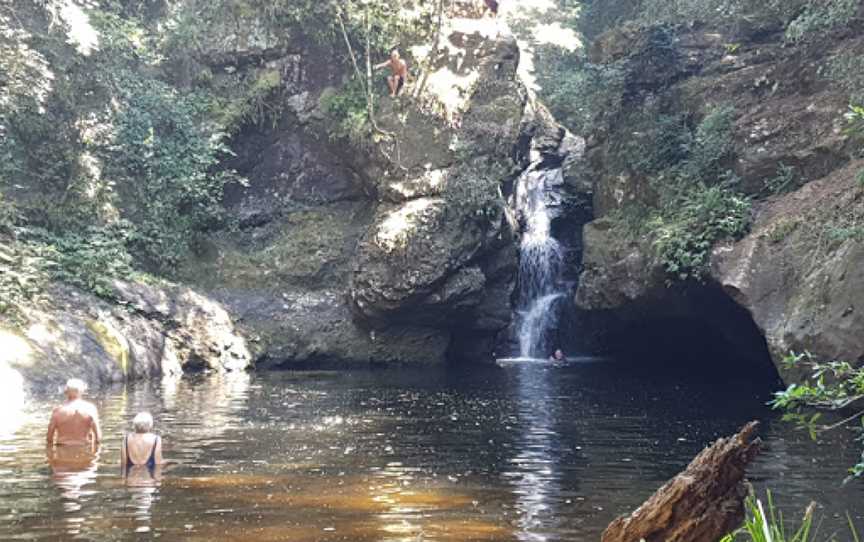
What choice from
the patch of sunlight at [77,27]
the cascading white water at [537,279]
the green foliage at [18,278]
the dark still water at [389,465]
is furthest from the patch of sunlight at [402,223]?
the patch of sunlight at [77,27]

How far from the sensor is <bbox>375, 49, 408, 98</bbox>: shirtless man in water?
25750mm

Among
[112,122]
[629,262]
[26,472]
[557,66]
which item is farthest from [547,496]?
[557,66]

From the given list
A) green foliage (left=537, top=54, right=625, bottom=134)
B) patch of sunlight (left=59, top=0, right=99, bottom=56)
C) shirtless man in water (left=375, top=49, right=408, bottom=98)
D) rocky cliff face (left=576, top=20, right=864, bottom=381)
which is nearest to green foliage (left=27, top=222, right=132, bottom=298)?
patch of sunlight (left=59, top=0, right=99, bottom=56)

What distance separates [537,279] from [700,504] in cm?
2294

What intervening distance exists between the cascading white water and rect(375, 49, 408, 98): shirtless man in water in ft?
18.3

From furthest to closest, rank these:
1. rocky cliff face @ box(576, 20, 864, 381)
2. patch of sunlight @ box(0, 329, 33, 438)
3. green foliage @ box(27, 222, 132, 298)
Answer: green foliage @ box(27, 222, 132, 298) → rocky cliff face @ box(576, 20, 864, 381) → patch of sunlight @ box(0, 329, 33, 438)

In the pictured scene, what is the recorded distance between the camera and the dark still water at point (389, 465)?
7500 millimetres

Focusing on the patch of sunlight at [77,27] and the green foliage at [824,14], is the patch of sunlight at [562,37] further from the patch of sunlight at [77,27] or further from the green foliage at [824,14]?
the patch of sunlight at [77,27]

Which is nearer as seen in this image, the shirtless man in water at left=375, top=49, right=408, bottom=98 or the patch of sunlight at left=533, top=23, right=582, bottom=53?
the shirtless man in water at left=375, top=49, right=408, bottom=98

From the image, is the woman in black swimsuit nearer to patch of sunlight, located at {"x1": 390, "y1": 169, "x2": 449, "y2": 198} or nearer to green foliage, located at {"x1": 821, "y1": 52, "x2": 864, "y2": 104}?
green foliage, located at {"x1": 821, "y1": 52, "x2": 864, "y2": 104}

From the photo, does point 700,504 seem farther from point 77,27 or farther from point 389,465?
point 77,27

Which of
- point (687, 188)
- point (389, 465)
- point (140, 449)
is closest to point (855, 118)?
point (389, 465)

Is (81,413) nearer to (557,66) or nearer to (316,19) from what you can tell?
(316,19)

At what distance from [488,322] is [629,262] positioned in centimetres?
632
